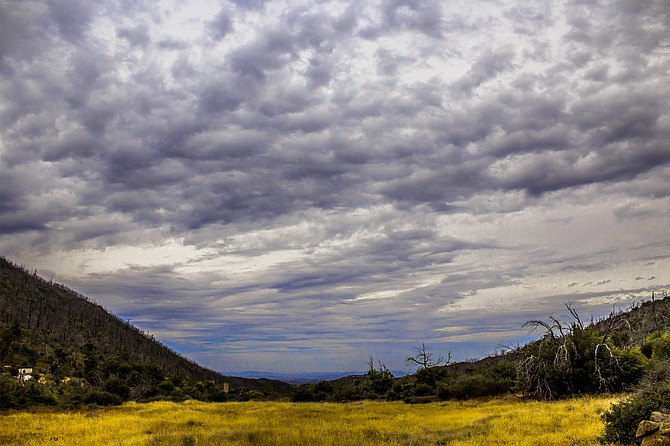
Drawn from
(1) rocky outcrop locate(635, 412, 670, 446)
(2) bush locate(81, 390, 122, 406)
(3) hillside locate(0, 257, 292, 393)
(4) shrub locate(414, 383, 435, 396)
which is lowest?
(4) shrub locate(414, 383, 435, 396)

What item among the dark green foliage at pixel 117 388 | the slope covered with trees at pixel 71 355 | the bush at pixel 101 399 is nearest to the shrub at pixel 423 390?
the slope covered with trees at pixel 71 355

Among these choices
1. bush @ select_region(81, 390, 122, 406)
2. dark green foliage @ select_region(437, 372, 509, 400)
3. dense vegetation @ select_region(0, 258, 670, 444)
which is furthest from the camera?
dark green foliage @ select_region(437, 372, 509, 400)

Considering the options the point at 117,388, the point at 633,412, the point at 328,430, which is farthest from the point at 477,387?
the point at 117,388

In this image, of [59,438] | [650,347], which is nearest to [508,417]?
[59,438]

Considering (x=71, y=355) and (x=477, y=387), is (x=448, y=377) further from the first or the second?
(x=71, y=355)

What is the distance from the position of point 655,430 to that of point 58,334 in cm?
11566

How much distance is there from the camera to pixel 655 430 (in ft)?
41.5

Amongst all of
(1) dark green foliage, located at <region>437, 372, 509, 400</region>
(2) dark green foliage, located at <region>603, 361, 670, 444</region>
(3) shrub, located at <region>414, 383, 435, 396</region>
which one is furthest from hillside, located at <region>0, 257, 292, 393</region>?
(2) dark green foliage, located at <region>603, 361, 670, 444</region>

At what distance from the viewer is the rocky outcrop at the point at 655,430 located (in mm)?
12062

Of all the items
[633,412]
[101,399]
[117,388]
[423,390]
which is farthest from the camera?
[117,388]

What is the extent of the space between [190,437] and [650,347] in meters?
41.3

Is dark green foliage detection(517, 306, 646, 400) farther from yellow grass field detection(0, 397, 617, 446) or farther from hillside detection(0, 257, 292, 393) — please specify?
hillside detection(0, 257, 292, 393)

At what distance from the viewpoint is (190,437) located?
18.6 metres

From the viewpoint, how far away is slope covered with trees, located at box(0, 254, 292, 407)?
4931 centimetres
